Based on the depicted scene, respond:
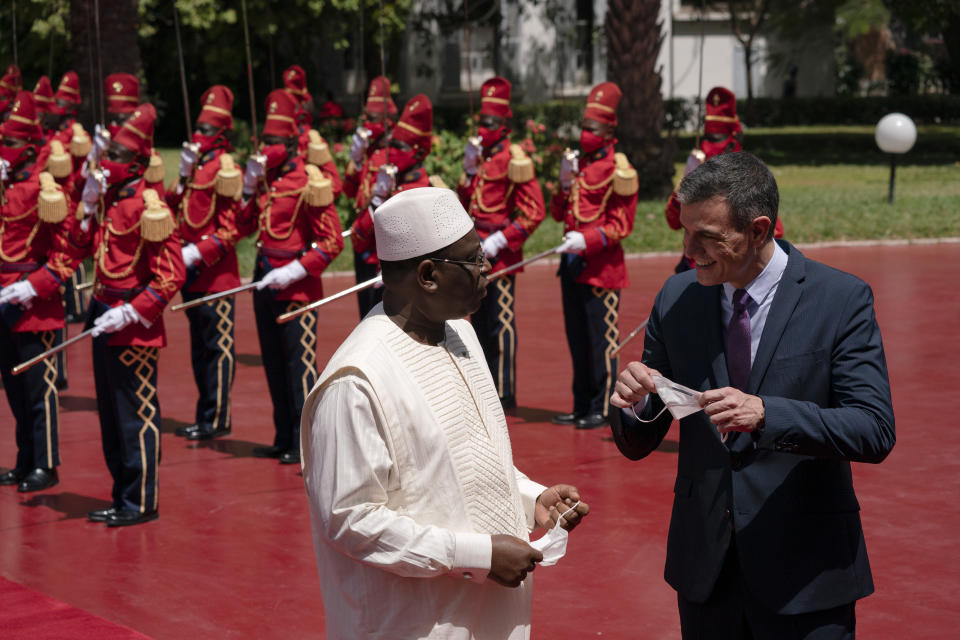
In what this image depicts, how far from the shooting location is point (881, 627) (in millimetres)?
5219

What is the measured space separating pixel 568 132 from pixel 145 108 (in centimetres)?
1975

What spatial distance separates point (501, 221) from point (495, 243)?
302 millimetres

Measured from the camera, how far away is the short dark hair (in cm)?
319

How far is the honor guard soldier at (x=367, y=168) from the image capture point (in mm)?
9787

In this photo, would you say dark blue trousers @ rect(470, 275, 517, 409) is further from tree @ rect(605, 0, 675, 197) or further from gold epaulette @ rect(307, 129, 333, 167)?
tree @ rect(605, 0, 675, 197)

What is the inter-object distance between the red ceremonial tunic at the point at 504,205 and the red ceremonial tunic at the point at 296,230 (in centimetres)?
167

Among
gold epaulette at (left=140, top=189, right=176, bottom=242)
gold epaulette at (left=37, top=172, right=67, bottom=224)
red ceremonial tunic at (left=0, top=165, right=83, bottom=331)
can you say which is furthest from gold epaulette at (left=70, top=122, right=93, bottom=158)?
gold epaulette at (left=140, top=189, right=176, bottom=242)

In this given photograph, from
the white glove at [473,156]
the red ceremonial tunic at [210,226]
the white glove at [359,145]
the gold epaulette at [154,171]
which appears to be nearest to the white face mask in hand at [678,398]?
the red ceremonial tunic at [210,226]

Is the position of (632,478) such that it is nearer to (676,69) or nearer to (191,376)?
(191,376)

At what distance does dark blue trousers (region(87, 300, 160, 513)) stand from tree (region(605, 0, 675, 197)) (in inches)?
584

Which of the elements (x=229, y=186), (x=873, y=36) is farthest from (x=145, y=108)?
(x=873, y=36)

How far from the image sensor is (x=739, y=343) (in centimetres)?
330

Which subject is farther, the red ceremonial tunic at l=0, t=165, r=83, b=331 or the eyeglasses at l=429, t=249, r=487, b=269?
the red ceremonial tunic at l=0, t=165, r=83, b=331

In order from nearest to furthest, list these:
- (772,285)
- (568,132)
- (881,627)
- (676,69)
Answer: (772,285) < (881,627) < (568,132) < (676,69)
